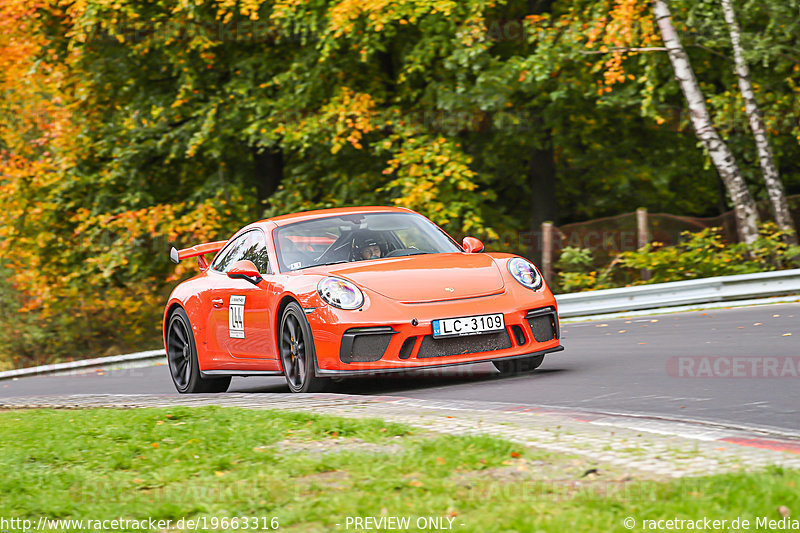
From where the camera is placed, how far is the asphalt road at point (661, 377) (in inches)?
275

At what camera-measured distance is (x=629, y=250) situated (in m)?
18.2

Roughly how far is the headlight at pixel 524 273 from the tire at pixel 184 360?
10.4 feet

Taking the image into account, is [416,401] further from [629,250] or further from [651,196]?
[651,196]

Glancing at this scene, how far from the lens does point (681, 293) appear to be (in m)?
16.0

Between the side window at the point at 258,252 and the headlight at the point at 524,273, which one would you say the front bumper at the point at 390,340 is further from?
the side window at the point at 258,252

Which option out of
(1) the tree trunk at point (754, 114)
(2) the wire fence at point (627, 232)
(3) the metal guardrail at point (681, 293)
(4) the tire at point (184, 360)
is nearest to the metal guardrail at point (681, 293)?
(3) the metal guardrail at point (681, 293)

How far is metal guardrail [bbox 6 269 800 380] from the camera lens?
15289mm

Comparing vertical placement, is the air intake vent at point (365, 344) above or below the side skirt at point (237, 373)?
above

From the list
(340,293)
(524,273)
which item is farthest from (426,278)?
(524,273)

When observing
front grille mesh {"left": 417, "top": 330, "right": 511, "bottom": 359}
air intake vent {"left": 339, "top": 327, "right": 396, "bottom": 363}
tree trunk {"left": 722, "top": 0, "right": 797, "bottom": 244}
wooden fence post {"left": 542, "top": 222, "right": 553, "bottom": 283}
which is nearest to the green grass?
air intake vent {"left": 339, "top": 327, "right": 396, "bottom": 363}

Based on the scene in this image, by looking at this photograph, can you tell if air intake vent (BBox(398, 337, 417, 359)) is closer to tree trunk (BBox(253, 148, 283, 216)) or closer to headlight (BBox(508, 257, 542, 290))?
headlight (BBox(508, 257, 542, 290))

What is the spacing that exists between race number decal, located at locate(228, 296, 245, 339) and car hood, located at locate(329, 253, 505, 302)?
1.07 m

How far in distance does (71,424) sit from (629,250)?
12.3 m

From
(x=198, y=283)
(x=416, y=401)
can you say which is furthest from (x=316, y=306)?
(x=198, y=283)
